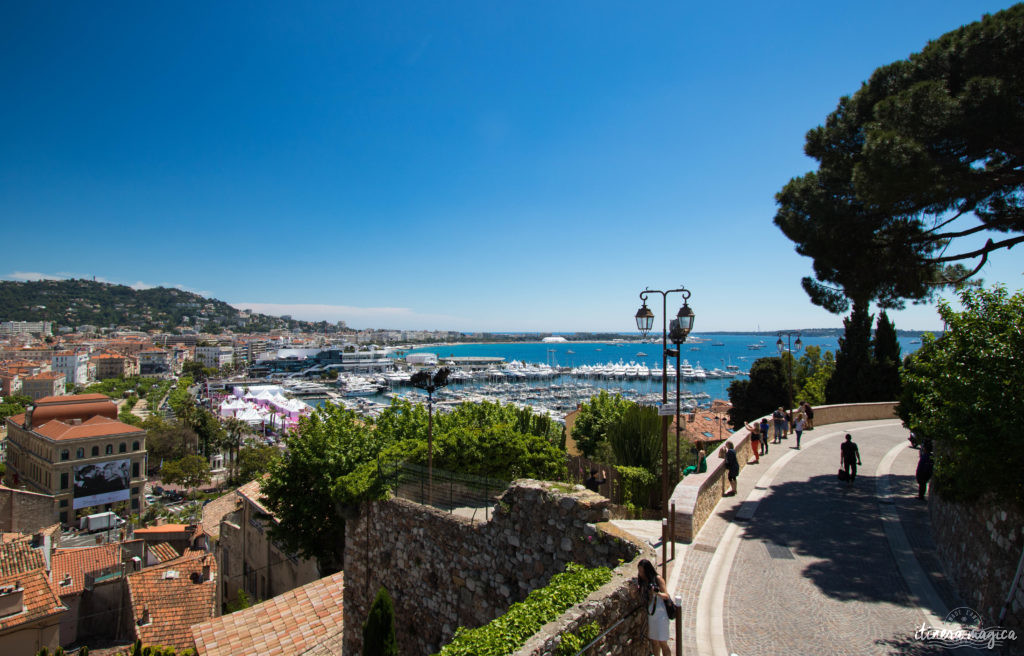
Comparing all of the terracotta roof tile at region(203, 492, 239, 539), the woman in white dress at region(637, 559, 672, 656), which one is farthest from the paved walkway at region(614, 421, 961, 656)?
the terracotta roof tile at region(203, 492, 239, 539)

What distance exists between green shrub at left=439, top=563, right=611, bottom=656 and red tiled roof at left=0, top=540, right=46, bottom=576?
17.3 m

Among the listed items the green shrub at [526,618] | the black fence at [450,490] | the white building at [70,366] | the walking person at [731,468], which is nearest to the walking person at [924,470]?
the walking person at [731,468]

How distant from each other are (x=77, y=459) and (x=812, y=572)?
55.6 meters

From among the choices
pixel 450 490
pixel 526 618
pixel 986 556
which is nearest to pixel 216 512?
pixel 450 490

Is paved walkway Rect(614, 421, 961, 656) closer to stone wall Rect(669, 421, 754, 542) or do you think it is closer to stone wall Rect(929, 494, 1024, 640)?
stone wall Rect(669, 421, 754, 542)

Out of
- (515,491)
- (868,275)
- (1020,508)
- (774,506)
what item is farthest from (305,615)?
(868,275)

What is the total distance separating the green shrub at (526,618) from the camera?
164 inches

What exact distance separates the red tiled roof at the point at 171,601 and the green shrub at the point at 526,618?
14652mm

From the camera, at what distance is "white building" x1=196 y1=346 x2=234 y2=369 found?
168 metres

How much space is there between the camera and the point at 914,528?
9266mm

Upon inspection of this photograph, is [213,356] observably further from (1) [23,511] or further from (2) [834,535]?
(2) [834,535]

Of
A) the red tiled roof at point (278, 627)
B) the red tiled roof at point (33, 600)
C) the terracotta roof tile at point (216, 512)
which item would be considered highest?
the red tiled roof at point (278, 627)

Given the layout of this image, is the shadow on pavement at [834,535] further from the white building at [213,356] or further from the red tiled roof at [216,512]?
the white building at [213,356]

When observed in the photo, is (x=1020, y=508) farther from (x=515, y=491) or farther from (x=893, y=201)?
(x=893, y=201)
